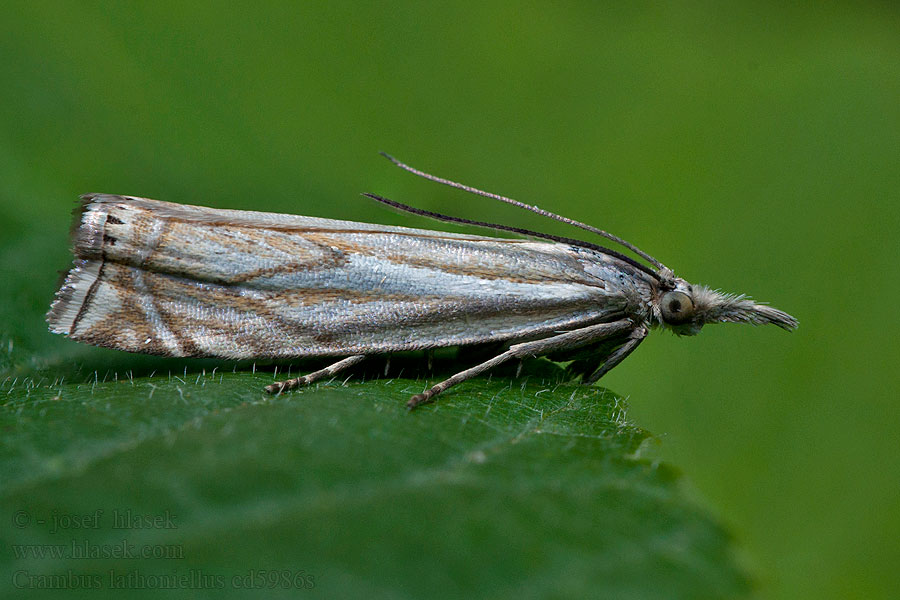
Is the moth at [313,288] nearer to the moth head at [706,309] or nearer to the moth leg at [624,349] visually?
the moth leg at [624,349]

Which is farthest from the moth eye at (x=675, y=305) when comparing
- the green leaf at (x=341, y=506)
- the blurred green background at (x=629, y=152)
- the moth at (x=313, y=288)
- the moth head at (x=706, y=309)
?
the green leaf at (x=341, y=506)

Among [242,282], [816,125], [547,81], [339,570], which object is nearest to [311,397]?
[242,282]

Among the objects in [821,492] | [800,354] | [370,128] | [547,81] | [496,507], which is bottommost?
[821,492]

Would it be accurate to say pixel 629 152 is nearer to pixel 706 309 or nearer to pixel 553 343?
pixel 706 309

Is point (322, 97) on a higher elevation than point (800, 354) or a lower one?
higher

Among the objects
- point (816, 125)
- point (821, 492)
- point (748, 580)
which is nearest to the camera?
point (748, 580)

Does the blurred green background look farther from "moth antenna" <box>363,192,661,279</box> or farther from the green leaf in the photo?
the green leaf

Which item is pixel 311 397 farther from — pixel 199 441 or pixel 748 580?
pixel 748 580

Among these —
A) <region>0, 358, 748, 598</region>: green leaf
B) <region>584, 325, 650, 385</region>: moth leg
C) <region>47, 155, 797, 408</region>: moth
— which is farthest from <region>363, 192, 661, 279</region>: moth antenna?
<region>0, 358, 748, 598</region>: green leaf

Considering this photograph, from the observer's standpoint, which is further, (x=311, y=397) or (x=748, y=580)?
(x=311, y=397)
